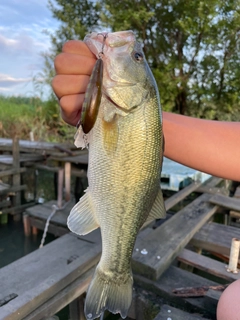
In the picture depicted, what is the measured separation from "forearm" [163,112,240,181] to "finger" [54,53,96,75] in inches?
23.6

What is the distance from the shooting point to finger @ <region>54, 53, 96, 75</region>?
1369 millimetres

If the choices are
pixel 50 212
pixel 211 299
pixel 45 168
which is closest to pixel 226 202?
pixel 211 299

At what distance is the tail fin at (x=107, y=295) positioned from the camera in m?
1.54

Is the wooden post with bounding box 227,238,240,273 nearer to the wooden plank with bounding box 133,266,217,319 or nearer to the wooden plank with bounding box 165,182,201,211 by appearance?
the wooden plank with bounding box 133,266,217,319

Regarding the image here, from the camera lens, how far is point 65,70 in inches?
54.6

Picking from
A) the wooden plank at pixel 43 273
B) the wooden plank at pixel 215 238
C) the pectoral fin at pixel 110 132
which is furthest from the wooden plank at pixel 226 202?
the pectoral fin at pixel 110 132

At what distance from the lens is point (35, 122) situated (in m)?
13.2

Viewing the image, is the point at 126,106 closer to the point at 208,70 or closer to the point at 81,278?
the point at 81,278

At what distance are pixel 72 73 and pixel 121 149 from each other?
15.3 inches

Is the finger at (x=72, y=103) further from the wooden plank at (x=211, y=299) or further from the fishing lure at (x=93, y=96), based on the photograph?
the wooden plank at (x=211, y=299)

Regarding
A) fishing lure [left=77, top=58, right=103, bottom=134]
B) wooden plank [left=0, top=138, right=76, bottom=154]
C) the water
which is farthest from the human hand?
wooden plank [left=0, top=138, right=76, bottom=154]

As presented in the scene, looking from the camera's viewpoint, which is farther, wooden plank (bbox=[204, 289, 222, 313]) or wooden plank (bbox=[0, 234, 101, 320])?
wooden plank (bbox=[204, 289, 222, 313])

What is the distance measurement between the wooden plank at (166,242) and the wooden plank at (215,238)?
0.35ft

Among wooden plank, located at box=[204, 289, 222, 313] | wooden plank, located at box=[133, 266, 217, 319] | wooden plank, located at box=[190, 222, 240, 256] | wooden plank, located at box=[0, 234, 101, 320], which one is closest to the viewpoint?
wooden plank, located at box=[0, 234, 101, 320]
